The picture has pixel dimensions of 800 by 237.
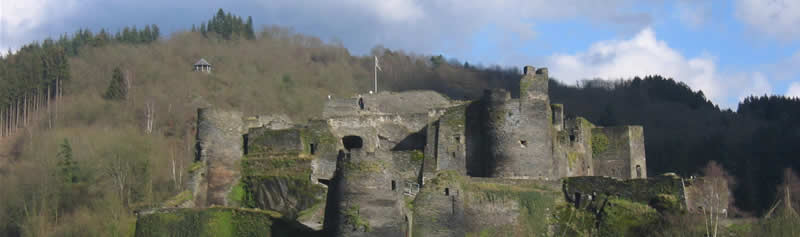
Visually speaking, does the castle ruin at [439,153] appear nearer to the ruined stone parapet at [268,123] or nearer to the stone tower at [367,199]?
the ruined stone parapet at [268,123]

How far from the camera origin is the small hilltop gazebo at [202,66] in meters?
118

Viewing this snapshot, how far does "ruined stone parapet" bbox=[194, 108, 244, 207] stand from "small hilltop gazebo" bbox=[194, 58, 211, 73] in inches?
2895

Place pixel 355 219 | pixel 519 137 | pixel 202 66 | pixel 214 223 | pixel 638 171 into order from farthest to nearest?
1. pixel 202 66
2. pixel 638 171
3. pixel 519 137
4. pixel 214 223
5. pixel 355 219

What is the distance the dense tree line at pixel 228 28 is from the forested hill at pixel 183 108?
28cm

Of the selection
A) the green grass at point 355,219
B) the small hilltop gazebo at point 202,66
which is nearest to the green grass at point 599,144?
the green grass at point 355,219

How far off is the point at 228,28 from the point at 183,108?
51306 millimetres

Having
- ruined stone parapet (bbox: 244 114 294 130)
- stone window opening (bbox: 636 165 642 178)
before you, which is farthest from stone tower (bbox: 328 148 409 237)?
stone window opening (bbox: 636 165 642 178)

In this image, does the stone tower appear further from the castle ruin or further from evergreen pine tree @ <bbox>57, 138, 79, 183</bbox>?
evergreen pine tree @ <bbox>57, 138, 79, 183</bbox>

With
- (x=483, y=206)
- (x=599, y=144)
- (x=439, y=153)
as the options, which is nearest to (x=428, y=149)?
(x=439, y=153)

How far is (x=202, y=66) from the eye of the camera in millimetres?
119438

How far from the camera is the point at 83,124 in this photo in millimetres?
92000

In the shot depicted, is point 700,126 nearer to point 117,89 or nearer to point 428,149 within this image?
point 117,89

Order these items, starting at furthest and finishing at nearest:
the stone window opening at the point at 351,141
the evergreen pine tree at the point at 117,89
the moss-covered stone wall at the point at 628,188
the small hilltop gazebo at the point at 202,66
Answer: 1. the small hilltop gazebo at the point at 202,66
2. the evergreen pine tree at the point at 117,89
3. the stone window opening at the point at 351,141
4. the moss-covered stone wall at the point at 628,188

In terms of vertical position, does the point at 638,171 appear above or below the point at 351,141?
below
